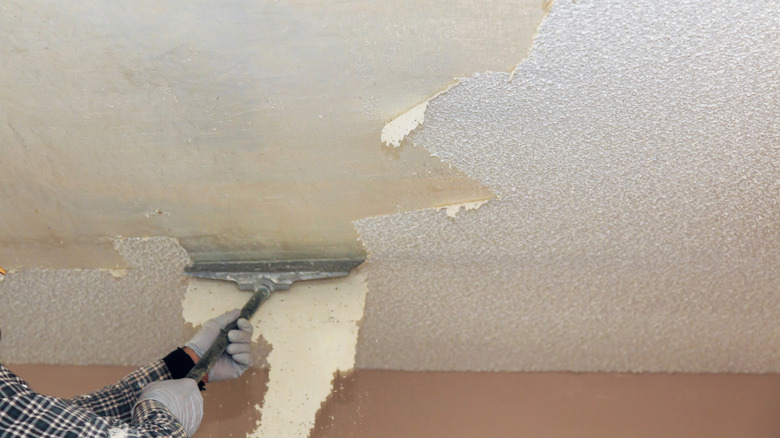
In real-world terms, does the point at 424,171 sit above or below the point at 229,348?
above

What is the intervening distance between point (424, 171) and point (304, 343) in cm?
60

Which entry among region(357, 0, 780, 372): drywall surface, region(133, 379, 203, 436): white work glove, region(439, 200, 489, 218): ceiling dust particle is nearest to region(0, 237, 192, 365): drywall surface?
region(133, 379, 203, 436): white work glove

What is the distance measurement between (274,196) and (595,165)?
0.77 m

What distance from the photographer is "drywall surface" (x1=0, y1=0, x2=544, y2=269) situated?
3.75 ft

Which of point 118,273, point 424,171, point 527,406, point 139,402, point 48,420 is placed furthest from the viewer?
point 118,273

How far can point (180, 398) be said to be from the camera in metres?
1.22

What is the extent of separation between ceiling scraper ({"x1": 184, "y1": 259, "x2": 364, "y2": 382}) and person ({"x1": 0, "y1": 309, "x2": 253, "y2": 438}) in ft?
0.28

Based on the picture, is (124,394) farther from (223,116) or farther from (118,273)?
(223,116)

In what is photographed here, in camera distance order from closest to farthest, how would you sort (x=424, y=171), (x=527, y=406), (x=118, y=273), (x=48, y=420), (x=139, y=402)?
(x=48, y=420), (x=139, y=402), (x=424, y=171), (x=527, y=406), (x=118, y=273)

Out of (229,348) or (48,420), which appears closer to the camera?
(48,420)

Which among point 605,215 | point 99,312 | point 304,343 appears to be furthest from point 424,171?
point 99,312

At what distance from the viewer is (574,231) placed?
1373 mm

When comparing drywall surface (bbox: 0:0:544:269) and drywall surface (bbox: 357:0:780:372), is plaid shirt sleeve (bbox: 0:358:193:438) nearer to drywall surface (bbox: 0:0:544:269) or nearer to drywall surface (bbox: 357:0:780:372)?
drywall surface (bbox: 0:0:544:269)

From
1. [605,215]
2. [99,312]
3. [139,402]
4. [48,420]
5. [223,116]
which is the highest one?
[605,215]
